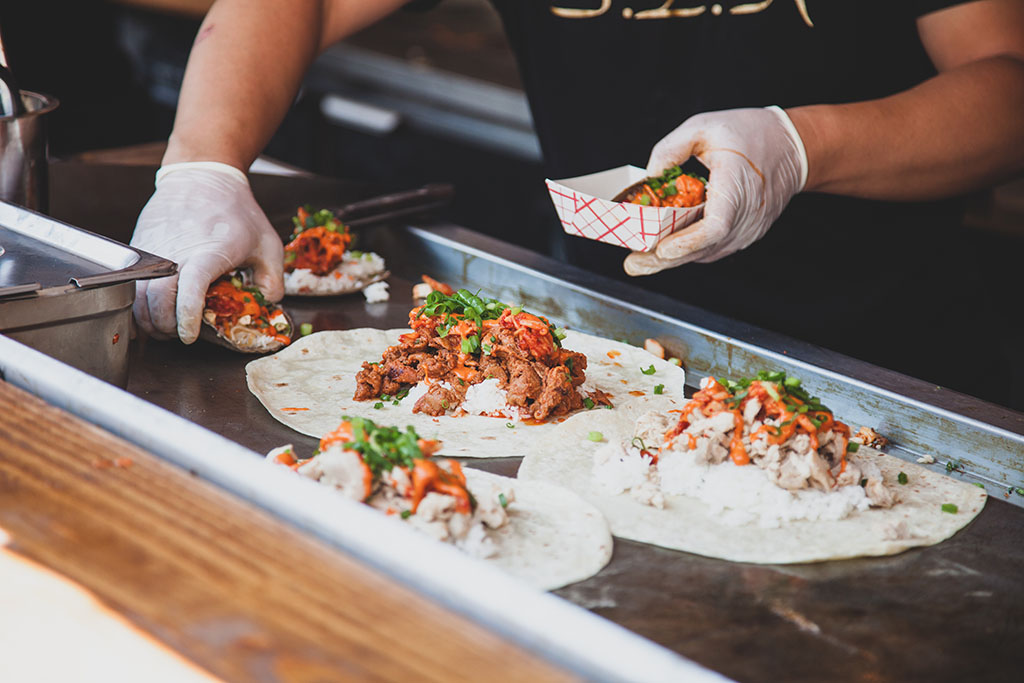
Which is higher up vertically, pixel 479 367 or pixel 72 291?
pixel 72 291

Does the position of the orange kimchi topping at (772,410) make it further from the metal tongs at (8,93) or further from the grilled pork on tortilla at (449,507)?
the metal tongs at (8,93)

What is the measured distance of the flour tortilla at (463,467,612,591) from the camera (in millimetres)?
1556

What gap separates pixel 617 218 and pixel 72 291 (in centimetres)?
113

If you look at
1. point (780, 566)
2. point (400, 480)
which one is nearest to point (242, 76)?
point (400, 480)

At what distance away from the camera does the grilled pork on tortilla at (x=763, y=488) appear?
1707 millimetres

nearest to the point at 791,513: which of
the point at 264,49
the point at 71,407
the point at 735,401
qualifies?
the point at 735,401

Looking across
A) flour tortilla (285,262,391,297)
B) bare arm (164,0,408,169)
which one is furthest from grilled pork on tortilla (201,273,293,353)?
bare arm (164,0,408,169)

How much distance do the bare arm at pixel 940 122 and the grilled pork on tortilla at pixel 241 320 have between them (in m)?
1.38

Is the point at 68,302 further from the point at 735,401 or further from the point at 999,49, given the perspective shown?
the point at 999,49

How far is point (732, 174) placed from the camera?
2.21 meters

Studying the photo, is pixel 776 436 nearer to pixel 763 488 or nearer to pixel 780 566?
pixel 763 488

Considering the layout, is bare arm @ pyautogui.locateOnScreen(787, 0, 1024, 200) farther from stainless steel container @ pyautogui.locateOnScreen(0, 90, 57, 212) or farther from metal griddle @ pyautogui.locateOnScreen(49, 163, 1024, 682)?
stainless steel container @ pyautogui.locateOnScreen(0, 90, 57, 212)

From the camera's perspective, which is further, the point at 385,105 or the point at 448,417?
the point at 385,105

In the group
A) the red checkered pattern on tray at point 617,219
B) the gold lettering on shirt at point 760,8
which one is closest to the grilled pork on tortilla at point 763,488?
the red checkered pattern on tray at point 617,219
